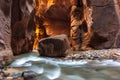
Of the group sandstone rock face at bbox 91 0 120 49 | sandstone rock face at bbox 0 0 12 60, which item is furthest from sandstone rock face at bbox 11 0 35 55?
sandstone rock face at bbox 91 0 120 49

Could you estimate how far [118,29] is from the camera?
1630cm

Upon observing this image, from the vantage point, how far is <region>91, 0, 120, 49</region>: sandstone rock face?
50.7ft

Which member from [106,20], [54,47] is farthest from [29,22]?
[106,20]

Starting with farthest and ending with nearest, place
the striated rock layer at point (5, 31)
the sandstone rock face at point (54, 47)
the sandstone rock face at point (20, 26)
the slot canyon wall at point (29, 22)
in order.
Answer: the sandstone rock face at point (20, 26), the sandstone rock face at point (54, 47), the slot canyon wall at point (29, 22), the striated rock layer at point (5, 31)

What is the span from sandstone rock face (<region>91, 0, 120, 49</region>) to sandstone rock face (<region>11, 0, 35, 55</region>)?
15.3 ft

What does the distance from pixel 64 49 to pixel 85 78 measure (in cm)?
499

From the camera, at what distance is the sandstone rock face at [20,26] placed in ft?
40.4

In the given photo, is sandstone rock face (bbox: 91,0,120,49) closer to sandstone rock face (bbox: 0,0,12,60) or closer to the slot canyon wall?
the slot canyon wall

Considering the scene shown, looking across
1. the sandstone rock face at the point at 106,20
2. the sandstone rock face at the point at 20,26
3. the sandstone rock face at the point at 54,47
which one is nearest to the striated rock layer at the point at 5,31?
the sandstone rock face at the point at 54,47

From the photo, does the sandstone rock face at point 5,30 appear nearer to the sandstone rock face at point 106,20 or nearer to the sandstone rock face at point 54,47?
the sandstone rock face at point 54,47

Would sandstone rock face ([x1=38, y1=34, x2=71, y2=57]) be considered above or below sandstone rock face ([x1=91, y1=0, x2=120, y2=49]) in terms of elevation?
below

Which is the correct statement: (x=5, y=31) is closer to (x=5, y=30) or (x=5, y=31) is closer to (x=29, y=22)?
(x=5, y=30)

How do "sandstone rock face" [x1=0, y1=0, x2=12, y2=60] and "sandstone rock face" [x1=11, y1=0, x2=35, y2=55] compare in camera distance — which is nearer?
"sandstone rock face" [x1=0, y1=0, x2=12, y2=60]

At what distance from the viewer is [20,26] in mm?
12969
